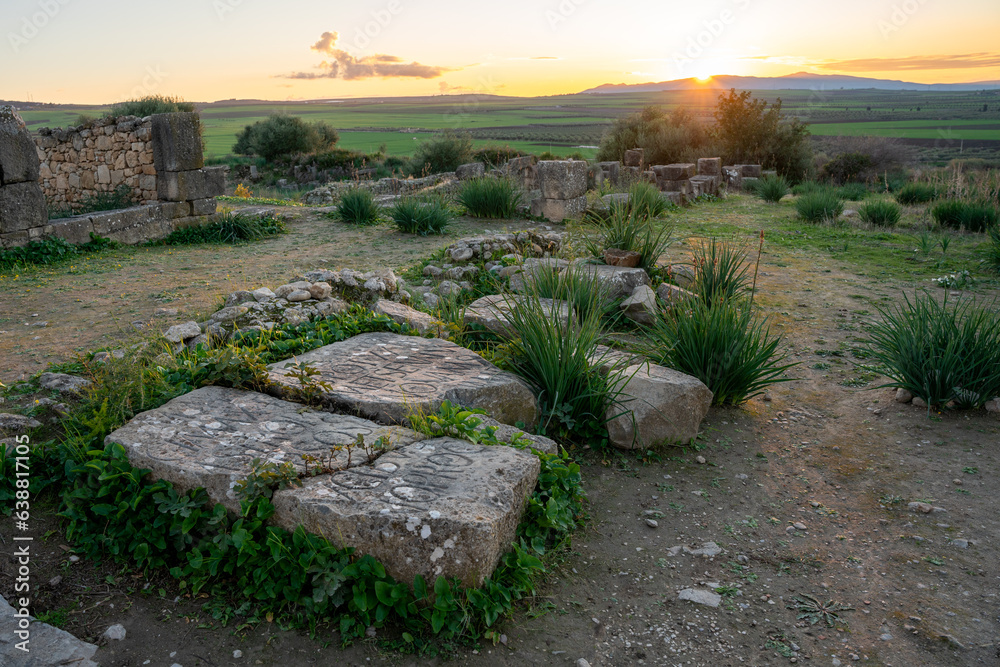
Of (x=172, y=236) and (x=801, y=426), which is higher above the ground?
(x=172, y=236)

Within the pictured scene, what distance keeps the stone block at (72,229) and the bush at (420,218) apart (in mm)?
4161

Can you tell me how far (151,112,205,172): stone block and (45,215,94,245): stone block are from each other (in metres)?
1.64

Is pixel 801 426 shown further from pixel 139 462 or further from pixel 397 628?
pixel 139 462

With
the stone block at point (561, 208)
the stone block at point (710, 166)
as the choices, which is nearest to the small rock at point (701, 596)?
the stone block at point (561, 208)

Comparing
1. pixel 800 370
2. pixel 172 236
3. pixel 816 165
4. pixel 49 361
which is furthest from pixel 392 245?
pixel 816 165

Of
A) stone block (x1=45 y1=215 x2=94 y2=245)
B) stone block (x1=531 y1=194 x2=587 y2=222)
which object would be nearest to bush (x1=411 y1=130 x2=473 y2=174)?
stone block (x1=531 y1=194 x2=587 y2=222)

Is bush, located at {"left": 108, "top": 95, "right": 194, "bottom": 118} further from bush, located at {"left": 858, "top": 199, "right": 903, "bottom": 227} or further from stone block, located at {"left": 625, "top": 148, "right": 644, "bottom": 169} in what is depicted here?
bush, located at {"left": 858, "top": 199, "right": 903, "bottom": 227}

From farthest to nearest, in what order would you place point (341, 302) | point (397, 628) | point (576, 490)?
point (341, 302) → point (576, 490) → point (397, 628)

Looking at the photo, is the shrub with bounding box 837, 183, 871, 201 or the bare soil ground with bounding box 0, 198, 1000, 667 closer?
the bare soil ground with bounding box 0, 198, 1000, 667

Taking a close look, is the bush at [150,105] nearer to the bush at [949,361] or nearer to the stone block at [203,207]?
the stone block at [203,207]

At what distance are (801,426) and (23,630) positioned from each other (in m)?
4.00

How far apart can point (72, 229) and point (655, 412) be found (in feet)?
27.4

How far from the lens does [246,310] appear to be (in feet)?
15.6

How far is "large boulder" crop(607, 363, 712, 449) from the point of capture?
12.2 ft
